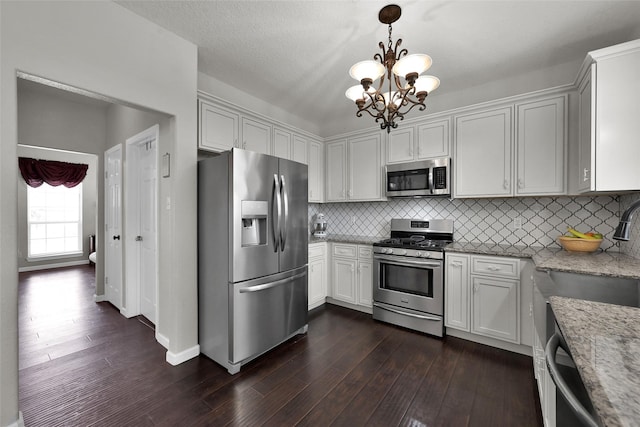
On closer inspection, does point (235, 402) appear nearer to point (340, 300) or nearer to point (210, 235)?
point (210, 235)

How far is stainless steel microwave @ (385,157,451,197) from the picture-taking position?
3059 millimetres

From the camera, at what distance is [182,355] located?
237 centimetres

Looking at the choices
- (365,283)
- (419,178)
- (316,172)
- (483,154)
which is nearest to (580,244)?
(483,154)

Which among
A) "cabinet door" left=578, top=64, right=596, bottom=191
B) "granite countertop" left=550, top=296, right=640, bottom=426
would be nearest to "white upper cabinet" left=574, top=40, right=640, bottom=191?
"cabinet door" left=578, top=64, right=596, bottom=191

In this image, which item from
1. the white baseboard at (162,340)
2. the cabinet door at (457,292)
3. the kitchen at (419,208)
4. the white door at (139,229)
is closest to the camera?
the kitchen at (419,208)

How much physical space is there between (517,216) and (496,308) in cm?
107

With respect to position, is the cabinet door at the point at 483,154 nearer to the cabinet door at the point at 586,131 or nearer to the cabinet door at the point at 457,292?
the cabinet door at the point at 586,131

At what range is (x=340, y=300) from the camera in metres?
3.69

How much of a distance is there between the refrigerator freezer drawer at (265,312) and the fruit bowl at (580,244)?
8.10 ft

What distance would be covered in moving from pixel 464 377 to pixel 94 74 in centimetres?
359

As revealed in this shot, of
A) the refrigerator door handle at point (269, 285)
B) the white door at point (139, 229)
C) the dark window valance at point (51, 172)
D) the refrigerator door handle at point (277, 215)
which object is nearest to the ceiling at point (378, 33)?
the refrigerator door handle at point (277, 215)

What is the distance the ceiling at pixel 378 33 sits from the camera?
1975mm

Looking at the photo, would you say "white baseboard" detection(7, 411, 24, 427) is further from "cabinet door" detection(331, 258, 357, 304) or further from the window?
the window

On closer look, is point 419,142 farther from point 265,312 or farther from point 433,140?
point 265,312
